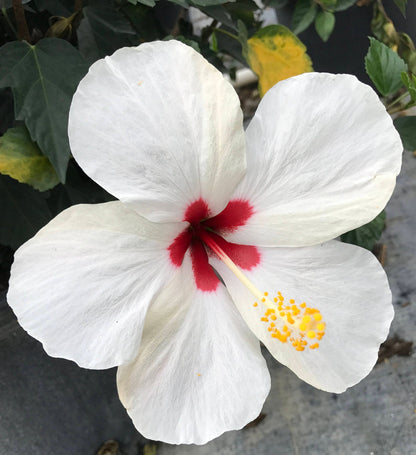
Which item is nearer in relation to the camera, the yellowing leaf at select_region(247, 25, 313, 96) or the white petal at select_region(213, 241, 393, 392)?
the white petal at select_region(213, 241, 393, 392)

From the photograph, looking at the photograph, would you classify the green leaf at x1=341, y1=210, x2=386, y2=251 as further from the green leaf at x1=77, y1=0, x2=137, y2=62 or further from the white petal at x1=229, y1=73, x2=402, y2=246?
the green leaf at x1=77, y1=0, x2=137, y2=62

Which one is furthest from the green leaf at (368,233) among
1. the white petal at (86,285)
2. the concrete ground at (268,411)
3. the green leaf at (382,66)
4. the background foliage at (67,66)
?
the concrete ground at (268,411)

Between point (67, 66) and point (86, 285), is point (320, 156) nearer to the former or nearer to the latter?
point (86, 285)

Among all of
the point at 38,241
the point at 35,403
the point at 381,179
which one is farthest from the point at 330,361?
the point at 35,403

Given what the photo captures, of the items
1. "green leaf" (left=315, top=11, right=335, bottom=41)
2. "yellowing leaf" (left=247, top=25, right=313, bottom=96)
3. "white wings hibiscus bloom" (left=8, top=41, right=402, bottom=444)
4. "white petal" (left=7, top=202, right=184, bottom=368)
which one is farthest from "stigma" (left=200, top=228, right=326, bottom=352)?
"green leaf" (left=315, top=11, right=335, bottom=41)

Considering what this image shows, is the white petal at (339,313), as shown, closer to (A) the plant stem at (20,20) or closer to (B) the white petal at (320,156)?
(B) the white petal at (320,156)

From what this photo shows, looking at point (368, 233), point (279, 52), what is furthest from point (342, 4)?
point (368, 233)

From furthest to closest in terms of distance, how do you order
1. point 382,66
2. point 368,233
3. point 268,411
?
point 268,411 < point 368,233 < point 382,66
